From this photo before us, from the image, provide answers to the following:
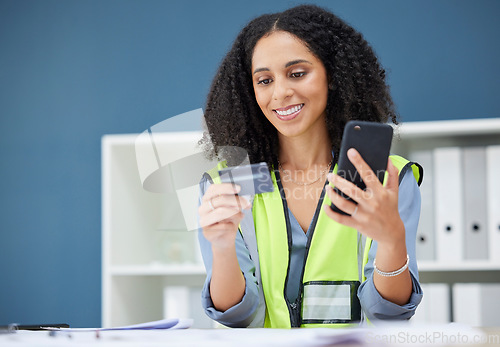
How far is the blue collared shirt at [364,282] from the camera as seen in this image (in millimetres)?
1200

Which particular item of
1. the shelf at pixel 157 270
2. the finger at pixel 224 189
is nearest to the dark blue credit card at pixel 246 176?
the finger at pixel 224 189

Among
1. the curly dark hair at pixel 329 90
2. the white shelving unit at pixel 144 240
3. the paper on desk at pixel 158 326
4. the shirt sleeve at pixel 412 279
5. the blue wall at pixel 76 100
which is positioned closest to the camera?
the paper on desk at pixel 158 326

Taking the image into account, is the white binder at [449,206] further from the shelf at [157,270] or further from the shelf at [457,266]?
the shelf at [157,270]

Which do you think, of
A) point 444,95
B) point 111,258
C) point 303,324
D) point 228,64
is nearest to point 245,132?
point 228,64

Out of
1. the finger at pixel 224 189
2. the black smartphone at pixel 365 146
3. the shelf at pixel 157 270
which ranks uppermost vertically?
the black smartphone at pixel 365 146

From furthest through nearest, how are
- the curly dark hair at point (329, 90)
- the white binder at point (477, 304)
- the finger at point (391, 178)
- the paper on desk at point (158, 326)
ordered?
the white binder at point (477, 304), the curly dark hair at point (329, 90), the finger at point (391, 178), the paper on desk at point (158, 326)

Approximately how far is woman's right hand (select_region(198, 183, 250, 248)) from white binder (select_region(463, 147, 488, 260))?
123cm

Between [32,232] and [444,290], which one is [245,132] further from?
[32,232]

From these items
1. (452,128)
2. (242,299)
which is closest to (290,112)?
(242,299)

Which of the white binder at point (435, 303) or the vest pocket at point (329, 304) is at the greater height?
the vest pocket at point (329, 304)

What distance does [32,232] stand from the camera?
9.24ft

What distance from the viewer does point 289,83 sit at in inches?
53.4

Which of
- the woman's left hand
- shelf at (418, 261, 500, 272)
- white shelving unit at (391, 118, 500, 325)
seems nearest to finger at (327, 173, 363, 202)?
the woman's left hand

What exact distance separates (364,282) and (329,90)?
1.59ft
